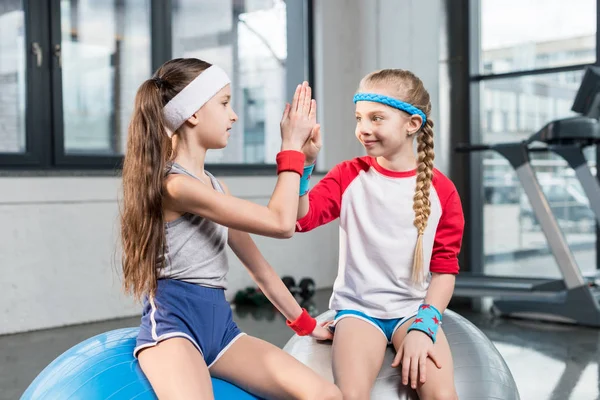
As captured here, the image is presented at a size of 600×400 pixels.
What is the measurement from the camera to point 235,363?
4.64 feet

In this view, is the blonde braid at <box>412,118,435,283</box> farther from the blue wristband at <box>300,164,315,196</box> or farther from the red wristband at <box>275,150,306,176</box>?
the red wristband at <box>275,150,306,176</box>

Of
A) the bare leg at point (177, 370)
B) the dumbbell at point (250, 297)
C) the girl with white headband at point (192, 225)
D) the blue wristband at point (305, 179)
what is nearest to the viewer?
the bare leg at point (177, 370)

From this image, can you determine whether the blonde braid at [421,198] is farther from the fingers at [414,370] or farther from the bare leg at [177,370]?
the bare leg at [177,370]

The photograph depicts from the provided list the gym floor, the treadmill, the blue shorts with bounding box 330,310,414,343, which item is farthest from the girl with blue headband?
the treadmill

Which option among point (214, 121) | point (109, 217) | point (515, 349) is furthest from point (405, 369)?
point (109, 217)

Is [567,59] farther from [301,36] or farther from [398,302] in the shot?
[398,302]

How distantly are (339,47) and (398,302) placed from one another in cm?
413

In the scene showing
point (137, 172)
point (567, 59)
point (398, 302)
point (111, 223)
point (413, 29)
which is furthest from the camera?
point (413, 29)

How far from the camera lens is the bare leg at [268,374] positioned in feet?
4.43

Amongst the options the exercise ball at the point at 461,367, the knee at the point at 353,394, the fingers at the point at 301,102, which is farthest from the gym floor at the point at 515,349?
the fingers at the point at 301,102

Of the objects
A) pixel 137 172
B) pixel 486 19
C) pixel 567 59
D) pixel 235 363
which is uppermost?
pixel 486 19

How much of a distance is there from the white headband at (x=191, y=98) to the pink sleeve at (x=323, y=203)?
0.39m

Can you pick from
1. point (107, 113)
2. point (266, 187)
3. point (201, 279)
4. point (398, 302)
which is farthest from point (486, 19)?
point (201, 279)

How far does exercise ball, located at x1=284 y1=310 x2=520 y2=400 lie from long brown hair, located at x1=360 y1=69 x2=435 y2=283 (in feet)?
0.63
